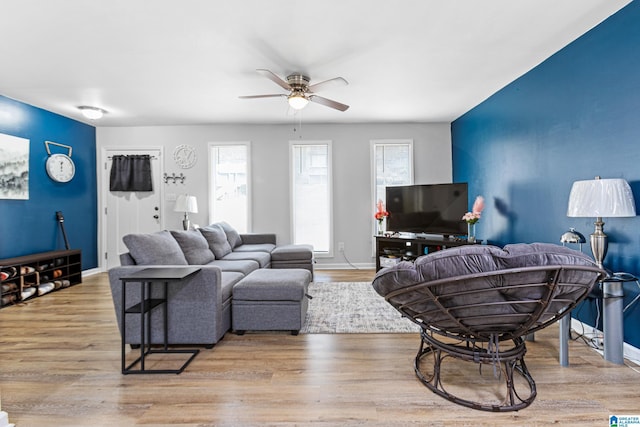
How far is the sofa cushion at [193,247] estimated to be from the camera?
3.42 m

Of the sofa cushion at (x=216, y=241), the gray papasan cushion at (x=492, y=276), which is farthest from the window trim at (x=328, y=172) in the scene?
the gray papasan cushion at (x=492, y=276)

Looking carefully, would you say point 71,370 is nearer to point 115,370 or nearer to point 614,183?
point 115,370

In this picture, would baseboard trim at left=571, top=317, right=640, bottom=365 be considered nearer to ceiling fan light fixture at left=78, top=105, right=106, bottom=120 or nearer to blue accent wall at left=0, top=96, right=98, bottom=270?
ceiling fan light fixture at left=78, top=105, right=106, bottom=120

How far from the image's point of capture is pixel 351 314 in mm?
3264

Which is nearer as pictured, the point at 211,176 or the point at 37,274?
the point at 37,274

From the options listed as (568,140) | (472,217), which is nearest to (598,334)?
(568,140)

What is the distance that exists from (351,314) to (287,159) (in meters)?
3.28

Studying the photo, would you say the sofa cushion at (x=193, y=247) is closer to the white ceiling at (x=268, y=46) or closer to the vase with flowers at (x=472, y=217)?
the white ceiling at (x=268, y=46)

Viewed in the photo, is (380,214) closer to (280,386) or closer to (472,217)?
(472,217)

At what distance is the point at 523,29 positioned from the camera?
105 inches

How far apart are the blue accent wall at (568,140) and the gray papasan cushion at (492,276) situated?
121 cm

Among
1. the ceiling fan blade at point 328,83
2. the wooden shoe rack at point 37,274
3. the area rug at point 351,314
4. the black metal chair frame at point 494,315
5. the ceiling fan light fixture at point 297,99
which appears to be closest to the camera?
the black metal chair frame at point 494,315

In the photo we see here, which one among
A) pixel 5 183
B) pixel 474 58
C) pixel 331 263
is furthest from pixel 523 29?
pixel 5 183

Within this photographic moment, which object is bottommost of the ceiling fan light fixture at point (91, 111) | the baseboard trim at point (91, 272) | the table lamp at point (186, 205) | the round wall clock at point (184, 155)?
the baseboard trim at point (91, 272)
